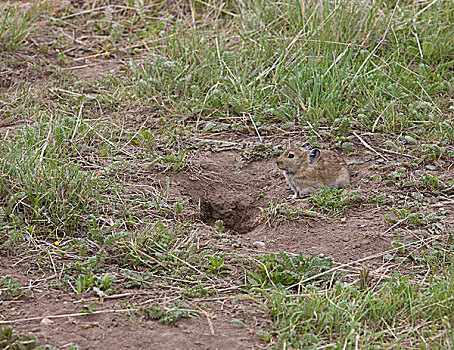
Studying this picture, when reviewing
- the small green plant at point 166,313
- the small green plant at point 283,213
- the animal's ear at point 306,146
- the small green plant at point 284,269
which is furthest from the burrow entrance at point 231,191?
the small green plant at point 166,313

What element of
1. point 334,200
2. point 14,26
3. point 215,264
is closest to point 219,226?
point 215,264

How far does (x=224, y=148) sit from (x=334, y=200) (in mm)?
1406

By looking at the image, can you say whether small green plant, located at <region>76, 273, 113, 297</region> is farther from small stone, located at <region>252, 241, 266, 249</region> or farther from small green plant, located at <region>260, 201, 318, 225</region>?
small green plant, located at <region>260, 201, 318, 225</region>

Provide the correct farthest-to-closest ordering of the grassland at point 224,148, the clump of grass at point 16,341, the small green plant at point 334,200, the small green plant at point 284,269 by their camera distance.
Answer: the small green plant at point 334,200 < the small green plant at point 284,269 < the grassland at point 224,148 < the clump of grass at point 16,341

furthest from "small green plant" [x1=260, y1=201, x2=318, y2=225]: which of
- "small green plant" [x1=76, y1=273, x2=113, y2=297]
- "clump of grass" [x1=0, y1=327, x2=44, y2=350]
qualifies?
"clump of grass" [x1=0, y1=327, x2=44, y2=350]

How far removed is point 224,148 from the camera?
20.0 feet

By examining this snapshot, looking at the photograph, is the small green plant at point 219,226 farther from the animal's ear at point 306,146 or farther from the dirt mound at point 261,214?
the animal's ear at point 306,146

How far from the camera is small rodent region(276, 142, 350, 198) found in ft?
18.0

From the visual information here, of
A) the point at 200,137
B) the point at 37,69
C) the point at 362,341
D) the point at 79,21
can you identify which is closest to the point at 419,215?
the point at 362,341

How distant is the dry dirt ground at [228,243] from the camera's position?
3.60 m

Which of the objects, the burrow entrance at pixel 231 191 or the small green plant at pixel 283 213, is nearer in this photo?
the small green plant at pixel 283 213

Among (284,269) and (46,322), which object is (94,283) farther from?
(284,269)

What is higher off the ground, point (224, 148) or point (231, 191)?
point (224, 148)

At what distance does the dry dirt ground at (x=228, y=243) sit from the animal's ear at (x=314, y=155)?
349 mm
